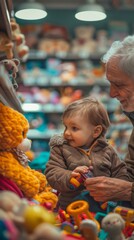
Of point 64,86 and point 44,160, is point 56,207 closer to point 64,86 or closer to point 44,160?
point 44,160

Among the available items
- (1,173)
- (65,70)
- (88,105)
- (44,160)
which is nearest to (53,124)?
(65,70)

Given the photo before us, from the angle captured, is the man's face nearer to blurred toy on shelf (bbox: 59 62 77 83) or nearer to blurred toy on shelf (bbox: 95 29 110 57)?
blurred toy on shelf (bbox: 59 62 77 83)

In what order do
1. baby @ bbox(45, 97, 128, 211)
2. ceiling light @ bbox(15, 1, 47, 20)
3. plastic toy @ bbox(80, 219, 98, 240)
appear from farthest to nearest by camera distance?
ceiling light @ bbox(15, 1, 47, 20), baby @ bbox(45, 97, 128, 211), plastic toy @ bbox(80, 219, 98, 240)

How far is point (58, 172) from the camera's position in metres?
1.80

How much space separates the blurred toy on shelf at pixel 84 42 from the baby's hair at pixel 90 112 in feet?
14.6

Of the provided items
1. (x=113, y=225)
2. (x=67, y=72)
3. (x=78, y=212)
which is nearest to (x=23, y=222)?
(x=113, y=225)

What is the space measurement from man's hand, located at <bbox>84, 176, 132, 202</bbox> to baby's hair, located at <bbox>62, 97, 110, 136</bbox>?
0.30 meters

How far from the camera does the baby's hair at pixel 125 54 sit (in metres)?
1.93

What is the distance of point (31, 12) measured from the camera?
198 inches

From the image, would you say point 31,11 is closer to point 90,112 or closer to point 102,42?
point 102,42

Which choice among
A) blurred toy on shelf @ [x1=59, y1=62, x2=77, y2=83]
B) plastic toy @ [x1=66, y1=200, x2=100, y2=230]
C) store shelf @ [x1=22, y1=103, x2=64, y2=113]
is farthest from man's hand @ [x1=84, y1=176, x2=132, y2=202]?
blurred toy on shelf @ [x1=59, y1=62, x2=77, y2=83]

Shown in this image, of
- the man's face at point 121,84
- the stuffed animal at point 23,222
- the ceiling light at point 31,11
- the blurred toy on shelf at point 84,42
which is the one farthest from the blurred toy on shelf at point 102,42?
the stuffed animal at point 23,222

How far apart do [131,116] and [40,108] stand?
403 centimetres

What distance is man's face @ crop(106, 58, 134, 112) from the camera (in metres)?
1.95
